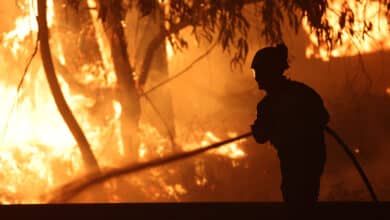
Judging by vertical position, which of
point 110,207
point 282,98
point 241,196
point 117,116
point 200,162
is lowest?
point 241,196

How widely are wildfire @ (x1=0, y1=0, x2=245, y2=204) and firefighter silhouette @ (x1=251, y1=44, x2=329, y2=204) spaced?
12.0 feet

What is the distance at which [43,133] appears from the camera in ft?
21.7

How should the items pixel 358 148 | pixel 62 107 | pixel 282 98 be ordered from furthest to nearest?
pixel 358 148
pixel 62 107
pixel 282 98

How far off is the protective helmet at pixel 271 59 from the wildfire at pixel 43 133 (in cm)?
370

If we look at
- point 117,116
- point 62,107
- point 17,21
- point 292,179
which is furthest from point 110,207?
point 17,21

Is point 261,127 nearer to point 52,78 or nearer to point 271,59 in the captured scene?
point 271,59

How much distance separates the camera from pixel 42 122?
6.54 meters

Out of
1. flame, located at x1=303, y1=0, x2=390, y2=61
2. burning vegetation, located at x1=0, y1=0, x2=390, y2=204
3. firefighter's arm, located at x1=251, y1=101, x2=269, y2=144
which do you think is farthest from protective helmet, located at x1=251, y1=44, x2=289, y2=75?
flame, located at x1=303, y1=0, x2=390, y2=61

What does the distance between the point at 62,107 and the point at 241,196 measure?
3.31 meters

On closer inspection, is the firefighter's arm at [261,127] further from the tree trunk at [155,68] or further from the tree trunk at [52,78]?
the tree trunk at [155,68]

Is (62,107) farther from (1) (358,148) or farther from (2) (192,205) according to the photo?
(1) (358,148)

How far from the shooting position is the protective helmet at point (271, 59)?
2447 mm

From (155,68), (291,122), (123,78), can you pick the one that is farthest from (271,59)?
(155,68)

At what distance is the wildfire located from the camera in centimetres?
614
